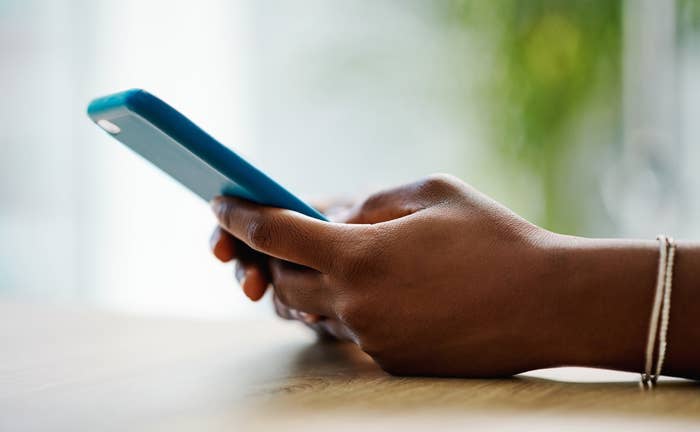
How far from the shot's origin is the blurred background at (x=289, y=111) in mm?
2666

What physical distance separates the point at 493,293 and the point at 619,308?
9 centimetres

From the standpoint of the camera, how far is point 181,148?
56 cm

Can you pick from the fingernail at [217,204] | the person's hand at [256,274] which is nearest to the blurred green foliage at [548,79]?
the person's hand at [256,274]

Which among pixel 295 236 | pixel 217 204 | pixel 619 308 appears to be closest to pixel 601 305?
pixel 619 308

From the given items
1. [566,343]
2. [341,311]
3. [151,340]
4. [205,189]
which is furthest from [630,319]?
[151,340]

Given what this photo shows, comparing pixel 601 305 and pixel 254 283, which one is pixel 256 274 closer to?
pixel 254 283

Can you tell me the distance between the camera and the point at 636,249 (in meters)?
0.57

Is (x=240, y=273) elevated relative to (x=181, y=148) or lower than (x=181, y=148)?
lower

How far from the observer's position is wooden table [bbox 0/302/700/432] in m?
0.45

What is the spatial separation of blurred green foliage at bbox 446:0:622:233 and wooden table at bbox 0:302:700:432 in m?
2.06

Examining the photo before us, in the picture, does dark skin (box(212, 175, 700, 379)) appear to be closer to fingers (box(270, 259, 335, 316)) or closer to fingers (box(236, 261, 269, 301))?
fingers (box(270, 259, 335, 316))

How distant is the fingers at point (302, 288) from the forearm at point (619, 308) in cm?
17

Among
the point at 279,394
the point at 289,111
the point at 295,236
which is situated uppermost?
the point at 289,111

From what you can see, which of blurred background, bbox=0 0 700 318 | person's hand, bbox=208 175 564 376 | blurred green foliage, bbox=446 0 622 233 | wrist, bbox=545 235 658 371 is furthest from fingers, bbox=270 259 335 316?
blurred green foliage, bbox=446 0 622 233
